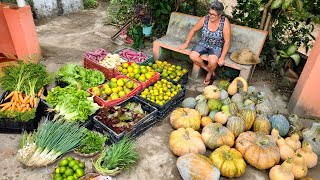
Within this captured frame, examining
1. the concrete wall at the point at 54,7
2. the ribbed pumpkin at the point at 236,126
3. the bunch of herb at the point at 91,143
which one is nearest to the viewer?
the bunch of herb at the point at 91,143

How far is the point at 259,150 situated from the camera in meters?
4.02

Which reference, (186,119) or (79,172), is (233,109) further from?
(79,172)

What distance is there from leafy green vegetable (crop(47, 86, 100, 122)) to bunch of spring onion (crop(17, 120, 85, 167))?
218mm

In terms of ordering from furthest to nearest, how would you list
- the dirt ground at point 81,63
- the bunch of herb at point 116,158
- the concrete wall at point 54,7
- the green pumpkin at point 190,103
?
the concrete wall at point 54,7
the green pumpkin at point 190,103
the dirt ground at point 81,63
the bunch of herb at point 116,158

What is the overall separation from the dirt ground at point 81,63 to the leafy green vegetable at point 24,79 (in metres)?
0.79

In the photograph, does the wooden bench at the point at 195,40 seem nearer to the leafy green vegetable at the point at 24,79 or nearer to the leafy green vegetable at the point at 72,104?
the leafy green vegetable at the point at 72,104

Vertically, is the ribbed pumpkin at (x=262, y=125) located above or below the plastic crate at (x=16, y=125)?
above

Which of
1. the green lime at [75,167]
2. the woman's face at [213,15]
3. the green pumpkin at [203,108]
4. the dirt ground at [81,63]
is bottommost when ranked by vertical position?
the dirt ground at [81,63]

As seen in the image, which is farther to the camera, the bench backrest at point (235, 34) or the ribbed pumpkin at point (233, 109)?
the bench backrest at point (235, 34)

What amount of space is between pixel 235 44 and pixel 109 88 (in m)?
2.94

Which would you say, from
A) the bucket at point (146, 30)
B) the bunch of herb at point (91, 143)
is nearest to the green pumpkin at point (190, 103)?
the bunch of herb at point (91, 143)

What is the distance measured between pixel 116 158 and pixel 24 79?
7.37 ft

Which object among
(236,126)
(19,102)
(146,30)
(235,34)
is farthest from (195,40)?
(19,102)

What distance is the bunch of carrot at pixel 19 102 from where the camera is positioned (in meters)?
4.38
